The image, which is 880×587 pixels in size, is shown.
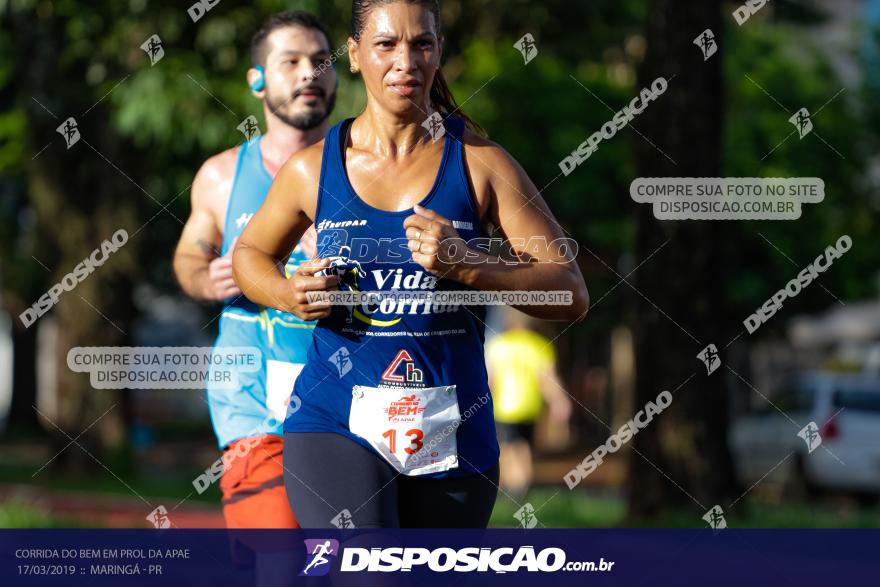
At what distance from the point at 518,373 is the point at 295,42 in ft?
24.8

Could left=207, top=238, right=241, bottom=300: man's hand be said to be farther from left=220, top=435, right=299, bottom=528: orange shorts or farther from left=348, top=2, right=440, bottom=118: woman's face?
left=348, top=2, right=440, bottom=118: woman's face

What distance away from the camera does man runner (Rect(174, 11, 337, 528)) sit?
4.52 meters

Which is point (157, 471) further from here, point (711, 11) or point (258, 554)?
point (258, 554)

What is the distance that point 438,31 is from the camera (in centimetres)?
379

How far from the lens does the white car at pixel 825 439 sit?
15.5 m

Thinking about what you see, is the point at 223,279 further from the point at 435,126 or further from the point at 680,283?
the point at 680,283

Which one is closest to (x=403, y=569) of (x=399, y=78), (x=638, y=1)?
(x=399, y=78)

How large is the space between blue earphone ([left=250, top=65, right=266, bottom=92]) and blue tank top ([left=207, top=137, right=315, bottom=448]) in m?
0.22

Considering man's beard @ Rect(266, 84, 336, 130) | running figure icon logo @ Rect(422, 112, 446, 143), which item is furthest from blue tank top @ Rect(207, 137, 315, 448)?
running figure icon logo @ Rect(422, 112, 446, 143)

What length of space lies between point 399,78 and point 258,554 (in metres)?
1.56

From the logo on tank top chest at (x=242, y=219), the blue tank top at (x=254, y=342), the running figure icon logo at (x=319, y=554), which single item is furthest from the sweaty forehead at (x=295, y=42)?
the running figure icon logo at (x=319, y=554)

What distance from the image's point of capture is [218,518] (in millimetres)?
11508

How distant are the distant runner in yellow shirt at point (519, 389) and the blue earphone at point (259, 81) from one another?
6981 millimetres

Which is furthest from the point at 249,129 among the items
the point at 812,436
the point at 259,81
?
the point at 812,436
